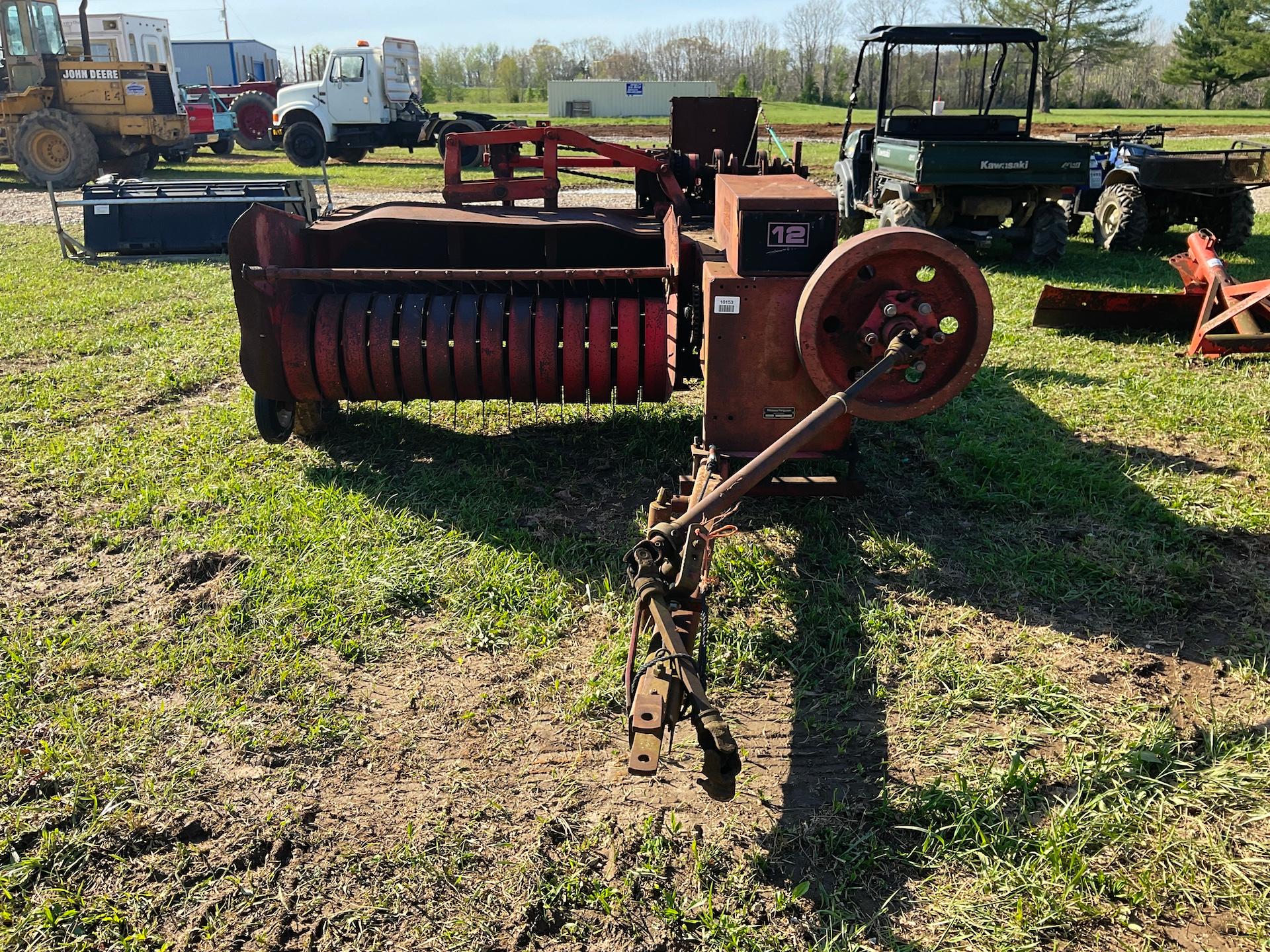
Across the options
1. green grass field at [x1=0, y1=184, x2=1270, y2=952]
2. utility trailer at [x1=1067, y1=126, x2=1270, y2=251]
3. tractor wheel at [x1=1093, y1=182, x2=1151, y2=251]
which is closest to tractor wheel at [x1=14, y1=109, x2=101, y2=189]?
green grass field at [x1=0, y1=184, x2=1270, y2=952]

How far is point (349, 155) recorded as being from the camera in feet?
70.5

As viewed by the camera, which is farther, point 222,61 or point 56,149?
point 222,61

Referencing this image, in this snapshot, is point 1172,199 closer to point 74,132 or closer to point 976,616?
point 976,616

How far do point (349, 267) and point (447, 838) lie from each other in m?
3.91

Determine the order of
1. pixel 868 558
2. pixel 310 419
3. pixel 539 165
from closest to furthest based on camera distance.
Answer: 1. pixel 868 558
2. pixel 310 419
3. pixel 539 165

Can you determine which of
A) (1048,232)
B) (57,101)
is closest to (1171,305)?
(1048,232)

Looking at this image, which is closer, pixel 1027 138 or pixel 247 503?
pixel 247 503

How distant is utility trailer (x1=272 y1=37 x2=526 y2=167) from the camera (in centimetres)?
2020

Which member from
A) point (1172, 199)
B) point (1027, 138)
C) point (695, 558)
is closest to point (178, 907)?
point (695, 558)

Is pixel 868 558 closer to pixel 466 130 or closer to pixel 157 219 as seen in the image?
pixel 157 219

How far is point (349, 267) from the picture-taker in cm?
573

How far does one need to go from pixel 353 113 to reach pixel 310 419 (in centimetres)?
1721

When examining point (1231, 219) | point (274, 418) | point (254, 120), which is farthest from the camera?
point (254, 120)

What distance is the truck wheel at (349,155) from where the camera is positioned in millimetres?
21156
